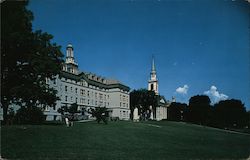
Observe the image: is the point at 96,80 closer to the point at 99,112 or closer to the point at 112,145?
the point at 99,112

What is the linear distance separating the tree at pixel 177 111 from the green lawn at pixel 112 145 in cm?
62

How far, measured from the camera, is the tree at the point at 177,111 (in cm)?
789

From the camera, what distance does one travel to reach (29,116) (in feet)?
25.4

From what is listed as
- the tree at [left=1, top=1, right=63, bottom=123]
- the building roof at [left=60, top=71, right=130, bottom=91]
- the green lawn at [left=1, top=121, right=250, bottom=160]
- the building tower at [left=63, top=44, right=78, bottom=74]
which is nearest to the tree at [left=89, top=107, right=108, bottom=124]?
the building roof at [left=60, top=71, right=130, bottom=91]

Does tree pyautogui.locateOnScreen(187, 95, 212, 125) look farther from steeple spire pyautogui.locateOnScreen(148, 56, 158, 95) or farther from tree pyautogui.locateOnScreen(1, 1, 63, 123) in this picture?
tree pyautogui.locateOnScreen(1, 1, 63, 123)

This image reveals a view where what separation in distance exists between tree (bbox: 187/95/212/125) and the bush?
13.6ft

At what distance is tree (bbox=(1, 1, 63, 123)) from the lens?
6.98 meters

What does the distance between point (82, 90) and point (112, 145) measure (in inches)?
82.8

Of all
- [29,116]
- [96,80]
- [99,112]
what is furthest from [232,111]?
[29,116]

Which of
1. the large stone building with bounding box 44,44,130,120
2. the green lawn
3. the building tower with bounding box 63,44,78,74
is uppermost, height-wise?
the building tower with bounding box 63,44,78,74

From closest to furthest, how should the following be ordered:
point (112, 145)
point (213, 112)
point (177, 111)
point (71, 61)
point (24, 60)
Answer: point (112, 145) → point (71, 61) → point (213, 112) → point (24, 60) → point (177, 111)

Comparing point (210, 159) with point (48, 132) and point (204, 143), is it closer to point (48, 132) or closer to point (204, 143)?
point (204, 143)

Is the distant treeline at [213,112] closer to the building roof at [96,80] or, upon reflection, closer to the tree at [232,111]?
the tree at [232,111]

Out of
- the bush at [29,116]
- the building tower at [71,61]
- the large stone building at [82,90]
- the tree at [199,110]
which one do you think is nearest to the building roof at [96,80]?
the large stone building at [82,90]
